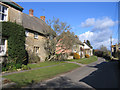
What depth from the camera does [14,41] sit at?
1148 centimetres

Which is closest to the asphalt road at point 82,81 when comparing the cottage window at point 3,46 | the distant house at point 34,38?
the cottage window at point 3,46

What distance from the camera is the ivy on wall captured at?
10.9 metres

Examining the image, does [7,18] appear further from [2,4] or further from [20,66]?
[20,66]

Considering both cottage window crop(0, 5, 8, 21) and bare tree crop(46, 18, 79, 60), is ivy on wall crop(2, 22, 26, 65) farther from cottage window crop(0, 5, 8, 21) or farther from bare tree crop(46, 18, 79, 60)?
bare tree crop(46, 18, 79, 60)

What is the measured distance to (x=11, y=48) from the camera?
11.3 metres

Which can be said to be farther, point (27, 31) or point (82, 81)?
point (27, 31)

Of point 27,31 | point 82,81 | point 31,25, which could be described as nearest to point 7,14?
point 27,31

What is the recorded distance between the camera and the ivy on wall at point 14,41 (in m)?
10.9

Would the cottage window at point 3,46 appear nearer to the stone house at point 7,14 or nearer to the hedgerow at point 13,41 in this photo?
the stone house at point 7,14

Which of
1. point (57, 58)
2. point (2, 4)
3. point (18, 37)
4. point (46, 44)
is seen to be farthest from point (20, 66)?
point (57, 58)

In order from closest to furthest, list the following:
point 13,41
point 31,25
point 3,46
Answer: point 3,46
point 13,41
point 31,25

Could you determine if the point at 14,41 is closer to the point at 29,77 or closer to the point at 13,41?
the point at 13,41

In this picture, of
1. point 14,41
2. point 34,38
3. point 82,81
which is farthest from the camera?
point 34,38

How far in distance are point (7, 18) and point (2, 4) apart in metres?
1.43
